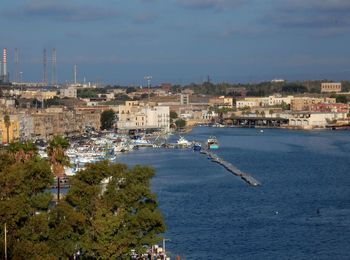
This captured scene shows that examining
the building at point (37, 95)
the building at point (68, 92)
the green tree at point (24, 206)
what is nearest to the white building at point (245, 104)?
the building at point (68, 92)

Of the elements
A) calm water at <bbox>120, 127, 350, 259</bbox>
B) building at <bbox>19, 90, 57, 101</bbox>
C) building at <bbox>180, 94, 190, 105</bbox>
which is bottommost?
calm water at <bbox>120, 127, 350, 259</bbox>

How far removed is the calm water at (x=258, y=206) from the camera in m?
9.55

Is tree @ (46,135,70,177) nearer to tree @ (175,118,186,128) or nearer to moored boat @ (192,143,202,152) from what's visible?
moored boat @ (192,143,202,152)

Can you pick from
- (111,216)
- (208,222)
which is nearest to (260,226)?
(208,222)

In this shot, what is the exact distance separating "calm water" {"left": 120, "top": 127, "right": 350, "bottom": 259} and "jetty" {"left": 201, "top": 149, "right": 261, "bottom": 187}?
17 centimetres

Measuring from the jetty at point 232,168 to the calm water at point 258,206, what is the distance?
17cm

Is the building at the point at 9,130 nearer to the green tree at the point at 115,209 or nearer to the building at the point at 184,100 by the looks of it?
the green tree at the point at 115,209

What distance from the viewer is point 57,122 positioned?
30688 mm

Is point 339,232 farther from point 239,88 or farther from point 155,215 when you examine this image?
point 239,88

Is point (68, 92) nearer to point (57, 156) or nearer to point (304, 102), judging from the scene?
point (304, 102)

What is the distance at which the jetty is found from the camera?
15.8 m

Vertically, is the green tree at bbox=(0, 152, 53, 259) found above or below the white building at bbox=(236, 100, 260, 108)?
above

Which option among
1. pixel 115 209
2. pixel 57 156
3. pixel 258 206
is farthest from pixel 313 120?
pixel 115 209

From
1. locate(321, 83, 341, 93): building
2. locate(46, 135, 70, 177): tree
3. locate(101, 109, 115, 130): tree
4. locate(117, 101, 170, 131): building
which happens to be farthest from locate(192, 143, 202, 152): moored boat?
locate(321, 83, 341, 93): building
